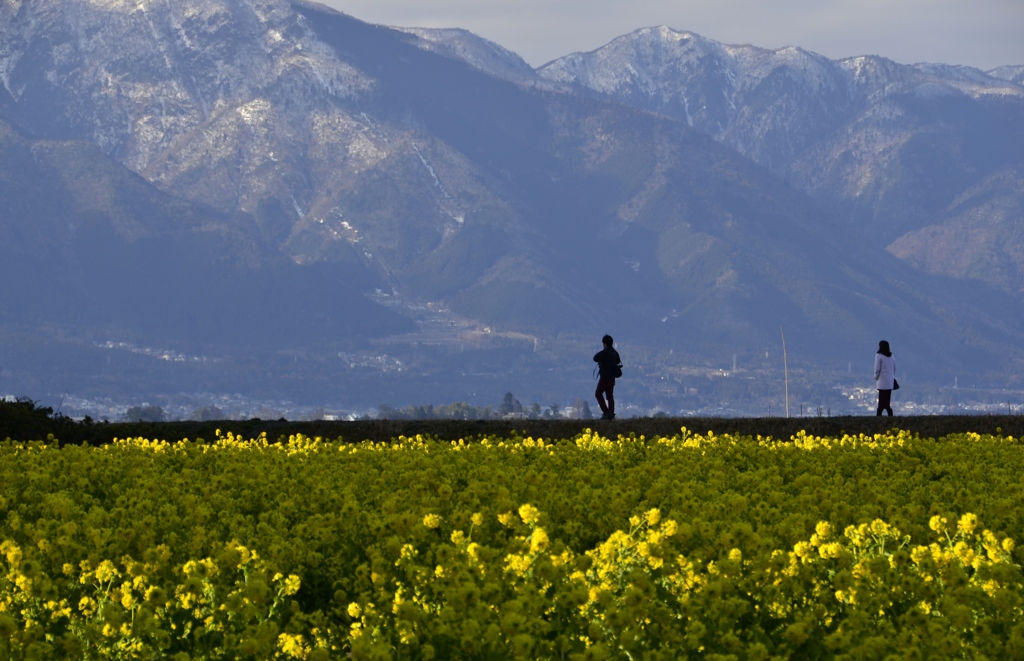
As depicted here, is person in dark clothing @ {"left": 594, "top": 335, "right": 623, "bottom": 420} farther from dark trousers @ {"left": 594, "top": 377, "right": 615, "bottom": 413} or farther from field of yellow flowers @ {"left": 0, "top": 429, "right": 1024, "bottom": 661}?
field of yellow flowers @ {"left": 0, "top": 429, "right": 1024, "bottom": 661}

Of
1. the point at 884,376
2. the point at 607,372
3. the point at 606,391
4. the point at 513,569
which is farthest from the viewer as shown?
the point at 884,376

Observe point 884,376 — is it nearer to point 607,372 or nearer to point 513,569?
point 607,372

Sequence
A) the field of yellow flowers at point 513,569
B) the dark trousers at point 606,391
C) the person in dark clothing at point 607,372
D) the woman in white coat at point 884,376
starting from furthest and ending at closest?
the woman in white coat at point 884,376 < the person in dark clothing at point 607,372 < the dark trousers at point 606,391 < the field of yellow flowers at point 513,569

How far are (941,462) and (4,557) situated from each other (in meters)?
12.0

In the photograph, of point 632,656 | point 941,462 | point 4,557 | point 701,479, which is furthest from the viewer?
point 941,462

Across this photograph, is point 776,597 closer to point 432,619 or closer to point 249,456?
point 432,619

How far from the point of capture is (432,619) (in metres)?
9.45

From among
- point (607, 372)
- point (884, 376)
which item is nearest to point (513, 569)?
point (607, 372)

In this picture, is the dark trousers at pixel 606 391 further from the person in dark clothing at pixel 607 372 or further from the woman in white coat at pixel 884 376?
the woman in white coat at pixel 884 376

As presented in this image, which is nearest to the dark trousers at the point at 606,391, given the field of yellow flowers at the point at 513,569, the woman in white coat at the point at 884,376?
the woman in white coat at the point at 884,376

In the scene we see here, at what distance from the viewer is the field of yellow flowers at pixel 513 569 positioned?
920 centimetres

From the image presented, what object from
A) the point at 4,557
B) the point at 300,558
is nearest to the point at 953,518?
the point at 300,558

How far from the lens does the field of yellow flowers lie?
9203mm

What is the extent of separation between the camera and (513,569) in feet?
33.5
